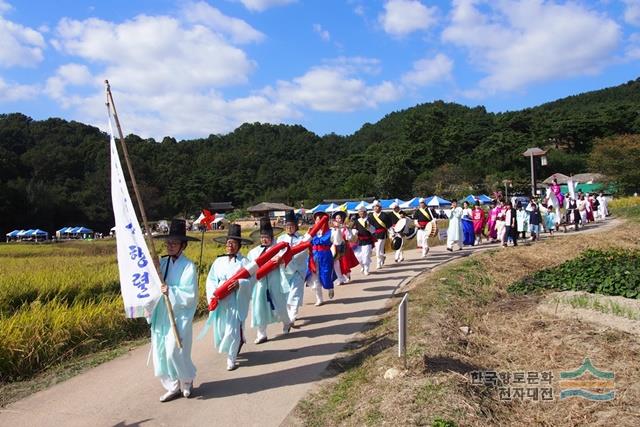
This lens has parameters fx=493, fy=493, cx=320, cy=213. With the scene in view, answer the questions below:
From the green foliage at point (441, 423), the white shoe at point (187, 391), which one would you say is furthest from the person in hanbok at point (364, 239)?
the green foliage at point (441, 423)

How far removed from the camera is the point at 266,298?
7.41m

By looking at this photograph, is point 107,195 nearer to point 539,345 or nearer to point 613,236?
point 613,236

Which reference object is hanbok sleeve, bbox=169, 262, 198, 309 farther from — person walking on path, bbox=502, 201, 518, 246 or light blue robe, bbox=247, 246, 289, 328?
person walking on path, bbox=502, 201, 518, 246

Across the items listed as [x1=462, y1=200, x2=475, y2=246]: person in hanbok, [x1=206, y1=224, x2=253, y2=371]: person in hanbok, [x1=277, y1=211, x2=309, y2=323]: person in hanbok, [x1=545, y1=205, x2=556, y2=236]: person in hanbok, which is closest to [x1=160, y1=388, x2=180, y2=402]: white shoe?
[x1=206, y1=224, x2=253, y2=371]: person in hanbok

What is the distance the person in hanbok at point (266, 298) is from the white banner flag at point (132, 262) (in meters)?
2.31

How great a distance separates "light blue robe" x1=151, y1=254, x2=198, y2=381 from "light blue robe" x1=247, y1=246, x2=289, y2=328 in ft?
6.57

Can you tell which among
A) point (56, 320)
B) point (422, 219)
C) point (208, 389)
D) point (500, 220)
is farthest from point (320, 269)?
point (500, 220)

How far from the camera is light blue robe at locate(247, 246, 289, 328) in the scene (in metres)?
7.32

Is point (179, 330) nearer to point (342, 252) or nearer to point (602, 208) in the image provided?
point (342, 252)

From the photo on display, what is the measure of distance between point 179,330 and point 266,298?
2.23 m

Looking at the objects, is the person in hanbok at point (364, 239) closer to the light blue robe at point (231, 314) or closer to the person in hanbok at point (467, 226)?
the person in hanbok at point (467, 226)

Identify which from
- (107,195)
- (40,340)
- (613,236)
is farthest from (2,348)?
(107,195)

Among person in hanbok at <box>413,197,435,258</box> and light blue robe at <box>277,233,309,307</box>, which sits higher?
person in hanbok at <box>413,197,435,258</box>

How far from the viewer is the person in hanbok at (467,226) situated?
18.2 metres
